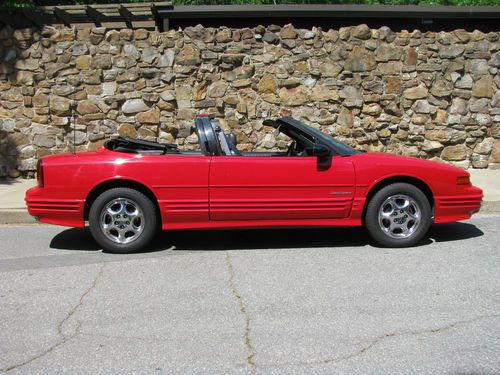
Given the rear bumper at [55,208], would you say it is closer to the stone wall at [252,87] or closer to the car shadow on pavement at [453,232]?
the car shadow on pavement at [453,232]

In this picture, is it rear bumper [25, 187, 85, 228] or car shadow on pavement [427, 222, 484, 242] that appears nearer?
rear bumper [25, 187, 85, 228]

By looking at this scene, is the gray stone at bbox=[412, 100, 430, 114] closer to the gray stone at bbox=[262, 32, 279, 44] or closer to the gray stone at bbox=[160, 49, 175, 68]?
the gray stone at bbox=[262, 32, 279, 44]

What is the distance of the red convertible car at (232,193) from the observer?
5684 millimetres

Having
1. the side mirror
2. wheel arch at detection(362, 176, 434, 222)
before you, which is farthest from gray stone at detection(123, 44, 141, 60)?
wheel arch at detection(362, 176, 434, 222)

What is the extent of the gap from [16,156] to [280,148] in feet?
16.7

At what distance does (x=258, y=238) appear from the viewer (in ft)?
21.6

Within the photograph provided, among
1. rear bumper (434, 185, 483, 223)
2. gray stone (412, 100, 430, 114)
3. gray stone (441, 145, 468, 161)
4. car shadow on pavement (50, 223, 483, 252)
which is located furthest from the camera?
gray stone (441, 145, 468, 161)

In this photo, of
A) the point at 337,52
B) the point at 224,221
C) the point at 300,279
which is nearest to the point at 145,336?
the point at 300,279

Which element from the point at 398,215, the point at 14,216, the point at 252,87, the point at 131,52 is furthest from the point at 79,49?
the point at 398,215

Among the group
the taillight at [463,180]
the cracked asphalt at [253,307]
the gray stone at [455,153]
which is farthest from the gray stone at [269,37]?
the taillight at [463,180]

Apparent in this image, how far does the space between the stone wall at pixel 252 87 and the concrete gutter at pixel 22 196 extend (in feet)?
1.69

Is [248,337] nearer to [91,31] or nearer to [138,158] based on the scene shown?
[138,158]

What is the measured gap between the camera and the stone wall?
1012 cm

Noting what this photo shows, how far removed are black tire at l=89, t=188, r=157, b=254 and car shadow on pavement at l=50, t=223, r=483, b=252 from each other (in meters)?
0.29
